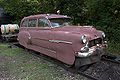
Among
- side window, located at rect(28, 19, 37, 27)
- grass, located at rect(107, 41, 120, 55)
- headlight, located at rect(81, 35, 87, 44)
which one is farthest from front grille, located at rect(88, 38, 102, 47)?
side window, located at rect(28, 19, 37, 27)

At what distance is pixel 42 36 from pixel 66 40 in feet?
6.51

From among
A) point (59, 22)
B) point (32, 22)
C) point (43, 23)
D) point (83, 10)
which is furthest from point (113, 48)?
point (83, 10)

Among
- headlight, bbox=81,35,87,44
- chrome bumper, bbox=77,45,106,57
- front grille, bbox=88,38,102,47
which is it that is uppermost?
headlight, bbox=81,35,87,44

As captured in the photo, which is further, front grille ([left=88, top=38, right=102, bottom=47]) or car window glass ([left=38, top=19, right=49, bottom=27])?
car window glass ([left=38, top=19, right=49, bottom=27])

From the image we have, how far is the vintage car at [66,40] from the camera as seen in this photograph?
311 inches

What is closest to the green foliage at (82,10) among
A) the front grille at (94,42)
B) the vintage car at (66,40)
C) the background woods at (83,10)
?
the background woods at (83,10)

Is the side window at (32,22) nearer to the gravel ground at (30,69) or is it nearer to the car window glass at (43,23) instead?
the car window glass at (43,23)

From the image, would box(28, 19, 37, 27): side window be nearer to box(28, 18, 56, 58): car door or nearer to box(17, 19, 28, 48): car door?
box(28, 18, 56, 58): car door

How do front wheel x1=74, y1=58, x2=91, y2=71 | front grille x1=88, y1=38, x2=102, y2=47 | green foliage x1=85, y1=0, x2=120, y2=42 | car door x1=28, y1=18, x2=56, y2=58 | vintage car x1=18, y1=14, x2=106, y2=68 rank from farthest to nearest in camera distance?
green foliage x1=85, y1=0, x2=120, y2=42 → car door x1=28, y1=18, x2=56, y2=58 → front grille x1=88, y1=38, x2=102, y2=47 → front wheel x1=74, y1=58, x2=91, y2=71 → vintage car x1=18, y1=14, x2=106, y2=68

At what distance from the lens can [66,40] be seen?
329 inches

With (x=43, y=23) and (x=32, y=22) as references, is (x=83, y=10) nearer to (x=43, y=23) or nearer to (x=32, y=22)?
(x=32, y=22)

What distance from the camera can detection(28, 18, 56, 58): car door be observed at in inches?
377

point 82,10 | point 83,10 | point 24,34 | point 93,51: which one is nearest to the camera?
point 93,51

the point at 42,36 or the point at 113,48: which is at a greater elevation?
the point at 42,36
